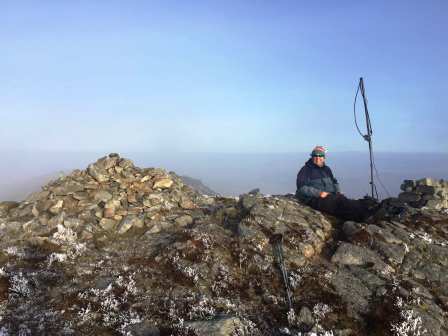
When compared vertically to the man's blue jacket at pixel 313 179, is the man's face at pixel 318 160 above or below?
above

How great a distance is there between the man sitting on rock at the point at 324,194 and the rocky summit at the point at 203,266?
42.9 inches

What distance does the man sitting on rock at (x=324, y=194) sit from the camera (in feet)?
67.6

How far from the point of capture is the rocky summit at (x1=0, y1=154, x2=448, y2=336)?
11977 mm

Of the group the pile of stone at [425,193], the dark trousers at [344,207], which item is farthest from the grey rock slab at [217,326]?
the pile of stone at [425,193]

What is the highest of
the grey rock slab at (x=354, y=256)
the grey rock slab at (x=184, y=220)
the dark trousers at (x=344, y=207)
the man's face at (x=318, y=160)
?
the man's face at (x=318, y=160)

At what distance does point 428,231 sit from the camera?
1911 centimetres

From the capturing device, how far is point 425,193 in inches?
1111

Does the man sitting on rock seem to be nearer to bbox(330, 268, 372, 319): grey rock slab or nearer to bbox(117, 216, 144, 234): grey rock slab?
bbox(330, 268, 372, 319): grey rock slab

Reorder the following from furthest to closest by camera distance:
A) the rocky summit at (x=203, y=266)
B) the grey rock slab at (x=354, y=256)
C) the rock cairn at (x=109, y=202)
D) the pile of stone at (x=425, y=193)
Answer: the pile of stone at (x=425, y=193)
the rock cairn at (x=109, y=202)
the grey rock slab at (x=354, y=256)
the rocky summit at (x=203, y=266)

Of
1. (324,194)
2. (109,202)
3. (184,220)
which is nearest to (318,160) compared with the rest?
(324,194)

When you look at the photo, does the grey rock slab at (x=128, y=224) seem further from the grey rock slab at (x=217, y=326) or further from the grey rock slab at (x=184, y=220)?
the grey rock slab at (x=217, y=326)

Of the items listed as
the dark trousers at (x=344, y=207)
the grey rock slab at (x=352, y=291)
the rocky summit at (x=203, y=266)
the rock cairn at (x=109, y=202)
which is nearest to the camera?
the rocky summit at (x=203, y=266)

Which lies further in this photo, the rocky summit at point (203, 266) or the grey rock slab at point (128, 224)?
the grey rock slab at point (128, 224)

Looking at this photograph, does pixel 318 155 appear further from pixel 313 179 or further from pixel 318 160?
pixel 313 179
